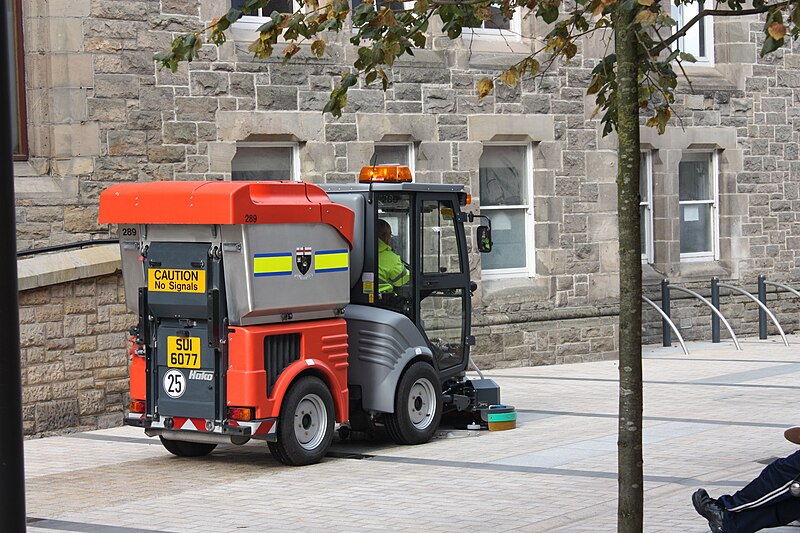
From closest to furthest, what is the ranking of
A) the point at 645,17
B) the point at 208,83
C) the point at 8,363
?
the point at 8,363
the point at 645,17
the point at 208,83

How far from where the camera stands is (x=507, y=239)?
1877cm

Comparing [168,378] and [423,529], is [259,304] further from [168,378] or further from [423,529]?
[423,529]

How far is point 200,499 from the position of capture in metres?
9.64

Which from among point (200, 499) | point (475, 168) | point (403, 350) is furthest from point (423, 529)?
point (475, 168)

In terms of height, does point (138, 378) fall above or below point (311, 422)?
above

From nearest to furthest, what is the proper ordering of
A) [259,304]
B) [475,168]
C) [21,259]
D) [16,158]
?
[259,304]
[21,259]
[16,158]
[475,168]

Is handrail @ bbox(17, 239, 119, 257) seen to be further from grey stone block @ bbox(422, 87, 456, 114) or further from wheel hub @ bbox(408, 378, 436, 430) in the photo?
grey stone block @ bbox(422, 87, 456, 114)

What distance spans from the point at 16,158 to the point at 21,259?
1.36m

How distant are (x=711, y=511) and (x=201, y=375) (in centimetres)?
445

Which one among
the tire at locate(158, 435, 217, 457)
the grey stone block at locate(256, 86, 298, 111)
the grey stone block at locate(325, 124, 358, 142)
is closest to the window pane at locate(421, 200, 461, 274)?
the tire at locate(158, 435, 217, 457)

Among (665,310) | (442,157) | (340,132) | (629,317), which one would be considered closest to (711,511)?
(629,317)

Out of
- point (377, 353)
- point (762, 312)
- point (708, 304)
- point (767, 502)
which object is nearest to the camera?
point (767, 502)

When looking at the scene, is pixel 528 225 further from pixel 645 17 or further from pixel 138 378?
pixel 645 17

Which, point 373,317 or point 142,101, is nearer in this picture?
point 373,317
